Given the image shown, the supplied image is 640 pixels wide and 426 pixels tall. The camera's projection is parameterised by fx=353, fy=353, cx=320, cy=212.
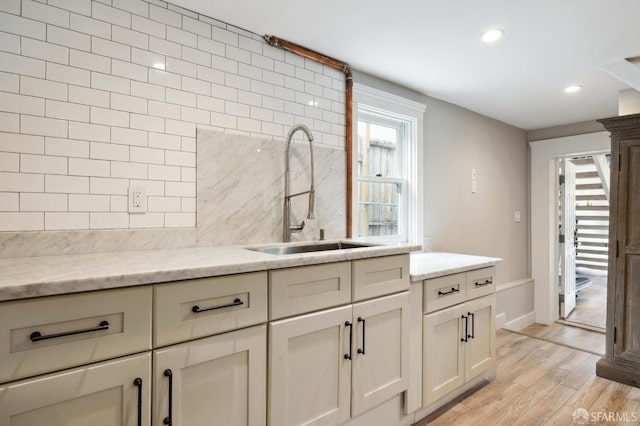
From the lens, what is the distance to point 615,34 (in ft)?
6.86

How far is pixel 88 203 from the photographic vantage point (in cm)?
160

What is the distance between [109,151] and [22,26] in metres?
0.57

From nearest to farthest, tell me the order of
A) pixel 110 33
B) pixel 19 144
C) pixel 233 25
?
pixel 19 144, pixel 110 33, pixel 233 25

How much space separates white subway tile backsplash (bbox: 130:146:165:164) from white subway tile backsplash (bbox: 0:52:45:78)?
0.46 metres

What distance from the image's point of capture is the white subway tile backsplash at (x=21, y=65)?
142cm

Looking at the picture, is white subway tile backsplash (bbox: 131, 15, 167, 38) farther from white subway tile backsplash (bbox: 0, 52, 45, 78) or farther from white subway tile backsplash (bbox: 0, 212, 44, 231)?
white subway tile backsplash (bbox: 0, 212, 44, 231)

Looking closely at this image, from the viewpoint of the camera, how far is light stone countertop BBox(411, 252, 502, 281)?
2.05 m

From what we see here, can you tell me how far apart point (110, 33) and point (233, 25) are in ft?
2.15

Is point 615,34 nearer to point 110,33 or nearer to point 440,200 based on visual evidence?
point 440,200

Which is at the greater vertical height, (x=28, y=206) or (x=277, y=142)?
(x=277, y=142)

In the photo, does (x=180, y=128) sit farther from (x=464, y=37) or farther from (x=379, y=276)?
(x=464, y=37)

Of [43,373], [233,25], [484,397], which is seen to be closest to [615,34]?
[233,25]

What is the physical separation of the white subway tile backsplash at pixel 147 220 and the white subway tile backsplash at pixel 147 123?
16.8 inches

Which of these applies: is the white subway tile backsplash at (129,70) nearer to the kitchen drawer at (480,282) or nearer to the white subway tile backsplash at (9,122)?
the white subway tile backsplash at (9,122)
